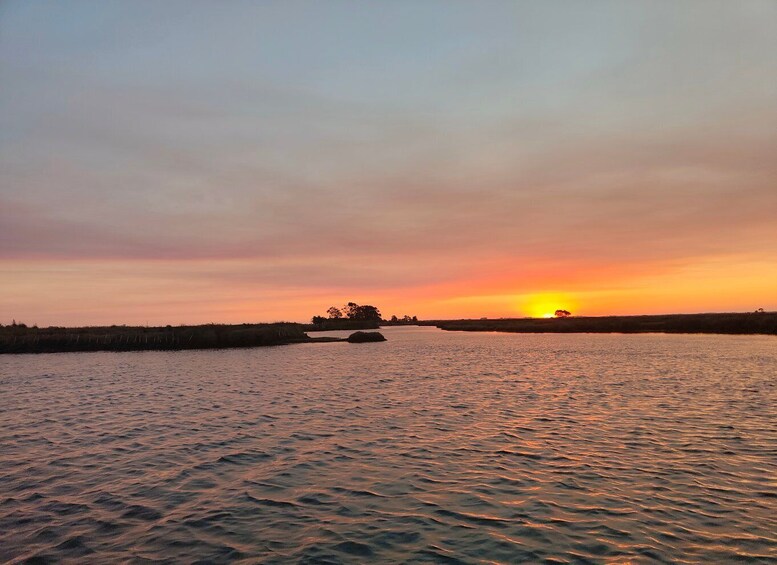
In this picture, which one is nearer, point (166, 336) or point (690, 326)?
point (166, 336)

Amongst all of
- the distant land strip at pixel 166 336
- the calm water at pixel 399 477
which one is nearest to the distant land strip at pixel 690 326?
the distant land strip at pixel 166 336

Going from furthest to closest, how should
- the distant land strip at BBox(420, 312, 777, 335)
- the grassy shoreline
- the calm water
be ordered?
the distant land strip at BBox(420, 312, 777, 335) → the grassy shoreline → the calm water

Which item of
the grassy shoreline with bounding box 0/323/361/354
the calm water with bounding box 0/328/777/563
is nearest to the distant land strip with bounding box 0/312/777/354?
the grassy shoreline with bounding box 0/323/361/354

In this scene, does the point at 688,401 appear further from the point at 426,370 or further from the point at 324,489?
the point at 426,370

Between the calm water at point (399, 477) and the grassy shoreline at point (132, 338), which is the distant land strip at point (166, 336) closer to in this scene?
the grassy shoreline at point (132, 338)

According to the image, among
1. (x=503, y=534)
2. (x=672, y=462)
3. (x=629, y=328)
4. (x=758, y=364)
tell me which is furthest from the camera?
(x=629, y=328)

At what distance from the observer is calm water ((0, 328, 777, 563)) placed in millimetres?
11211

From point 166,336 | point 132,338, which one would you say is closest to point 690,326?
point 166,336

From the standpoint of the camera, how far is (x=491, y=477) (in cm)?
1597

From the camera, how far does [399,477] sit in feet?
53.3

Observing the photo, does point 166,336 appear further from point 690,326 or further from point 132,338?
point 690,326

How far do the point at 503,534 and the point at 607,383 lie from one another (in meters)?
30.9

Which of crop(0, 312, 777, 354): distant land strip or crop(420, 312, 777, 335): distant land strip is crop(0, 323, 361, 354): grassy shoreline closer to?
crop(0, 312, 777, 354): distant land strip

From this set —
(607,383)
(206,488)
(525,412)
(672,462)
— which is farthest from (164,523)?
(607,383)
